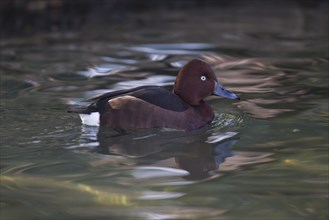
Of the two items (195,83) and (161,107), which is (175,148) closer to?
(161,107)

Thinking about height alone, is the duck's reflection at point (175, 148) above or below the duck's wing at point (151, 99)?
below

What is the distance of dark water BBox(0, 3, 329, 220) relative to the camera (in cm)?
471

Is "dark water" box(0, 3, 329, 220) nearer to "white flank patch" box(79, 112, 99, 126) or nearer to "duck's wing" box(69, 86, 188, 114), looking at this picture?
"white flank patch" box(79, 112, 99, 126)

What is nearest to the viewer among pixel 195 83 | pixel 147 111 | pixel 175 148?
pixel 175 148

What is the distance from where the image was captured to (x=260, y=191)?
4922mm

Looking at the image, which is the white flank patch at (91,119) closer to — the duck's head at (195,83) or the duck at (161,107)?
the duck at (161,107)

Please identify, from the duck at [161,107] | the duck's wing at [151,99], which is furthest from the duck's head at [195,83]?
the duck's wing at [151,99]

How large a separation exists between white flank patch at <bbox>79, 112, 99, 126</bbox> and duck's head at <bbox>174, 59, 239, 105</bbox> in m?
0.78

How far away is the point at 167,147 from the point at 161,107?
1.47 feet

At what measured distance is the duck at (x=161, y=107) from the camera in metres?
6.37

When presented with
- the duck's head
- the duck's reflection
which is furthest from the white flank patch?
the duck's head

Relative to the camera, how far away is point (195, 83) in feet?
21.8

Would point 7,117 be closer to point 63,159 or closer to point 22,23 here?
point 63,159

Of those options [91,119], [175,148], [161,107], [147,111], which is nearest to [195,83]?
[161,107]
